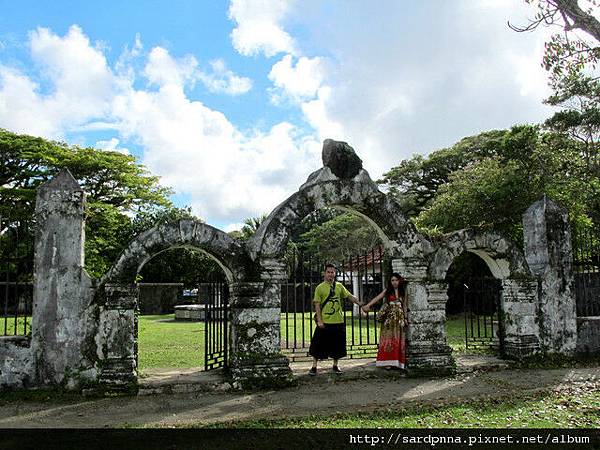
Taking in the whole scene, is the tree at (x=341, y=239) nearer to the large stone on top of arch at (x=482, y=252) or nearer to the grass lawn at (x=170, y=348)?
the grass lawn at (x=170, y=348)

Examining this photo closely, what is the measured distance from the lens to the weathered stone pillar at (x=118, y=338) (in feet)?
22.4

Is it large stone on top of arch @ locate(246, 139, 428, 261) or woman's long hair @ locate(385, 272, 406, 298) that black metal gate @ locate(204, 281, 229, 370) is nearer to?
large stone on top of arch @ locate(246, 139, 428, 261)

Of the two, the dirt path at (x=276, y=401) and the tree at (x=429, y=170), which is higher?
the tree at (x=429, y=170)

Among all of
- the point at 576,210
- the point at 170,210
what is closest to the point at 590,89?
the point at 576,210

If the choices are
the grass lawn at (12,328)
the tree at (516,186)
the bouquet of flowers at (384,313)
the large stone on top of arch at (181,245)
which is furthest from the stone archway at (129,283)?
the tree at (516,186)

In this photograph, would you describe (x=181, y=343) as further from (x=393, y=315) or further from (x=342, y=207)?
(x=393, y=315)

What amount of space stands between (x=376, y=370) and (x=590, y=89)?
16.7 metres

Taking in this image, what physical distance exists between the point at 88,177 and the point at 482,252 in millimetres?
21095

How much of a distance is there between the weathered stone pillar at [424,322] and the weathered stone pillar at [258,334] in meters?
2.16

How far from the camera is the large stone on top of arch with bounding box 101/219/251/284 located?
7.10m

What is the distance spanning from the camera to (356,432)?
5090mm

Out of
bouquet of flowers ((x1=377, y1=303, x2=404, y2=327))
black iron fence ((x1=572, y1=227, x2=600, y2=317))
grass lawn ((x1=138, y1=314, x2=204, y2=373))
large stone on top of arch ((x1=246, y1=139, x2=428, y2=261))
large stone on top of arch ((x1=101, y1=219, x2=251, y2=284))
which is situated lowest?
grass lawn ((x1=138, y1=314, x2=204, y2=373))

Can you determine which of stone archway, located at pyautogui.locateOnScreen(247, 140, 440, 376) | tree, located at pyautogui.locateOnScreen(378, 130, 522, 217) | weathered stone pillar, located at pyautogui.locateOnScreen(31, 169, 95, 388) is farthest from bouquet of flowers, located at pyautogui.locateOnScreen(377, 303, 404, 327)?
tree, located at pyautogui.locateOnScreen(378, 130, 522, 217)

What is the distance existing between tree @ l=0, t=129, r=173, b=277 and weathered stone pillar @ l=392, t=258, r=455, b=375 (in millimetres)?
15789
